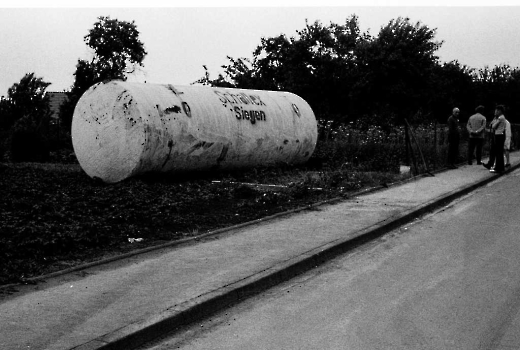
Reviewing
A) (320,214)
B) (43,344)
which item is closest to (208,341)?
(43,344)

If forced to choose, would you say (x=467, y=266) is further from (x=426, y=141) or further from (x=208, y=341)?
(x=426, y=141)

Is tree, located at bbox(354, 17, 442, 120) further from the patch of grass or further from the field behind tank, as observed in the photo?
the patch of grass

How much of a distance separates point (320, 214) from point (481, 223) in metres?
2.47

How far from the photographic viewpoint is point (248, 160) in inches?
683

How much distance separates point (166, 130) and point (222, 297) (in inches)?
350

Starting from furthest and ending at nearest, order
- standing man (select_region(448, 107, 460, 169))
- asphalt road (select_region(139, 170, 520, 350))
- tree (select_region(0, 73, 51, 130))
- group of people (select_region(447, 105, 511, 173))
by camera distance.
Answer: tree (select_region(0, 73, 51, 130)) < standing man (select_region(448, 107, 460, 169)) < group of people (select_region(447, 105, 511, 173)) < asphalt road (select_region(139, 170, 520, 350))

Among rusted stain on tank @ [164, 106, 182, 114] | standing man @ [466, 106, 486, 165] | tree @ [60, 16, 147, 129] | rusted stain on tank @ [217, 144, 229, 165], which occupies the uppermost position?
tree @ [60, 16, 147, 129]

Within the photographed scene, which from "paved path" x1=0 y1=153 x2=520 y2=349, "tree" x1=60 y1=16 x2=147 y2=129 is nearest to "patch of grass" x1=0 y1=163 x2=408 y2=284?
"paved path" x1=0 y1=153 x2=520 y2=349

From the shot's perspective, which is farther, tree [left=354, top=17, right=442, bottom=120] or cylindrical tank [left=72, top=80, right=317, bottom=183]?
tree [left=354, top=17, right=442, bottom=120]

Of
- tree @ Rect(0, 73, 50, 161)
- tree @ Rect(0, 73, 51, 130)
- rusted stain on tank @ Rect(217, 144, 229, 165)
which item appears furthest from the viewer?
tree @ Rect(0, 73, 51, 130)

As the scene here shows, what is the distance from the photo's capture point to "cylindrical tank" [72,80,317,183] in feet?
47.6

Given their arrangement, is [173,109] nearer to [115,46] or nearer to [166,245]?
[166,245]

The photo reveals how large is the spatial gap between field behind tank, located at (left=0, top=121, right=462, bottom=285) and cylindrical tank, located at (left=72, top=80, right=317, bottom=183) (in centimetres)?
43

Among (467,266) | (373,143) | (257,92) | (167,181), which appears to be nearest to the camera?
(467,266)
